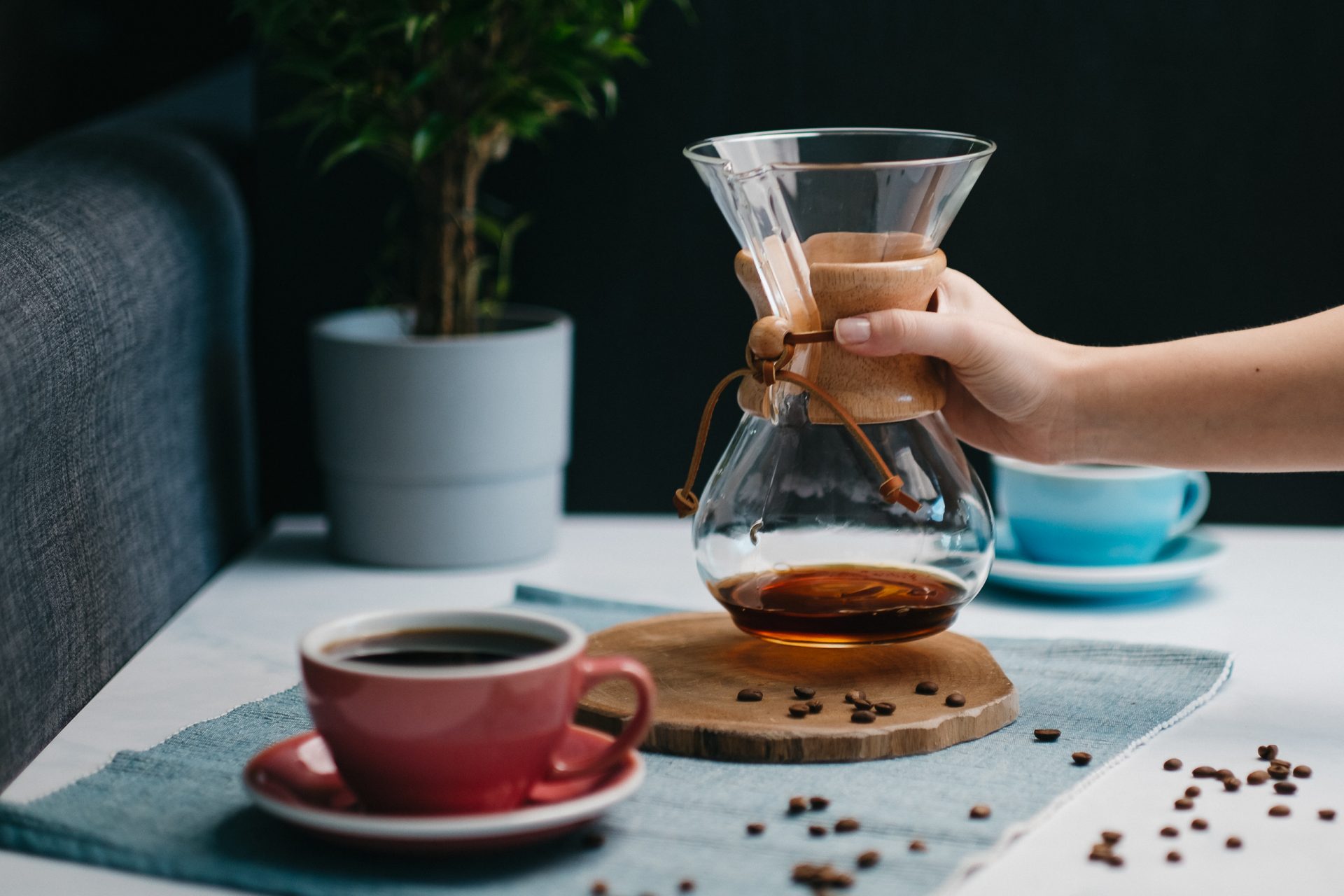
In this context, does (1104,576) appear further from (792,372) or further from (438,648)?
(438,648)

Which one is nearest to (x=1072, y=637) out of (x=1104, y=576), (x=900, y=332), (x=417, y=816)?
(x=1104, y=576)

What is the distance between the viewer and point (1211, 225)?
4.58ft

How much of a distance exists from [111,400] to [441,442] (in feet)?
0.99

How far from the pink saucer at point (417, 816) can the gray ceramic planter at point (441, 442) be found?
532mm

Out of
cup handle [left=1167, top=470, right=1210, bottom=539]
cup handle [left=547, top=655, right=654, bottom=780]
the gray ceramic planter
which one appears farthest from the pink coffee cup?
cup handle [left=1167, top=470, right=1210, bottom=539]

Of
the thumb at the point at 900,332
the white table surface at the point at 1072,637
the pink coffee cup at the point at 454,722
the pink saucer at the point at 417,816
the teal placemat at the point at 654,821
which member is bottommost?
the white table surface at the point at 1072,637

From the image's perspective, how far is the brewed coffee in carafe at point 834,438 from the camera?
820 millimetres

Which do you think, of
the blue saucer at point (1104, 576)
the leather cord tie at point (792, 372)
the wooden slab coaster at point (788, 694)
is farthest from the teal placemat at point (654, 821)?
the blue saucer at point (1104, 576)

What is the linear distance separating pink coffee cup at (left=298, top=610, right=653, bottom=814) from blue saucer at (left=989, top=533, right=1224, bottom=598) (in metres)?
0.57

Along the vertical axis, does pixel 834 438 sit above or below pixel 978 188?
below

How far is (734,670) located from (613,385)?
2.17 ft

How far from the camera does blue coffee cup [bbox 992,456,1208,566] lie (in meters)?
1.13

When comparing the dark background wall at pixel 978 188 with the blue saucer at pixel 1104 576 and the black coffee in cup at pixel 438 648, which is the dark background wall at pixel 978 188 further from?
the black coffee in cup at pixel 438 648

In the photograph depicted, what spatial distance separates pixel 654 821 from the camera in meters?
0.68
